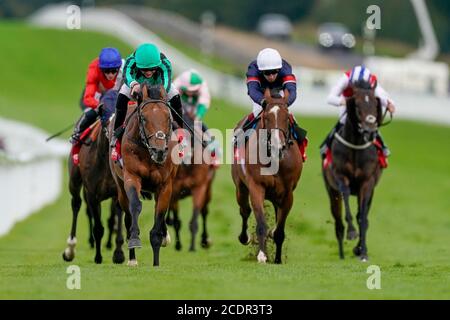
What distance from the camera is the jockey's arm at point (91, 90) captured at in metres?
15.7

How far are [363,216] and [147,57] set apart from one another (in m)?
3.92

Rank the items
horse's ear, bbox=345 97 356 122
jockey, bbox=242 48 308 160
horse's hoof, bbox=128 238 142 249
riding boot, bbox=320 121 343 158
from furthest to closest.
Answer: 1. riding boot, bbox=320 121 343 158
2. horse's ear, bbox=345 97 356 122
3. jockey, bbox=242 48 308 160
4. horse's hoof, bbox=128 238 142 249

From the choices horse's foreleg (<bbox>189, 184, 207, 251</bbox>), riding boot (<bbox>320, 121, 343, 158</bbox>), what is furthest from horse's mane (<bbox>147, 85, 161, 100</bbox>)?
horse's foreleg (<bbox>189, 184, 207, 251</bbox>)

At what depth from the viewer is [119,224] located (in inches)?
610

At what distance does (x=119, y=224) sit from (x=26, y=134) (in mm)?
16595

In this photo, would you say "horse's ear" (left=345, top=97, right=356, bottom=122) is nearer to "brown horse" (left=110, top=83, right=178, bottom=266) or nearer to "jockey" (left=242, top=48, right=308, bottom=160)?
"jockey" (left=242, top=48, right=308, bottom=160)

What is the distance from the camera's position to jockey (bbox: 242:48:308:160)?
14.4 metres

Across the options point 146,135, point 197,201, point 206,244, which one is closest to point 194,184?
point 197,201

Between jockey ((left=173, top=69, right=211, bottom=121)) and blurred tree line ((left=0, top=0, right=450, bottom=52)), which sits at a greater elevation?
blurred tree line ((left=0, top=0, right=450, bottom=52))

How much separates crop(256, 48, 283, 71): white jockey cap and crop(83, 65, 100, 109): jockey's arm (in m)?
2.32

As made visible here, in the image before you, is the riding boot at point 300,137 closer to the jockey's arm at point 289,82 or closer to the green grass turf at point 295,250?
the jockey's arm at point 289,82

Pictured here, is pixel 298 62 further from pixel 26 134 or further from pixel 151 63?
pixel 151 63

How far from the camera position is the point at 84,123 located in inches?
627
